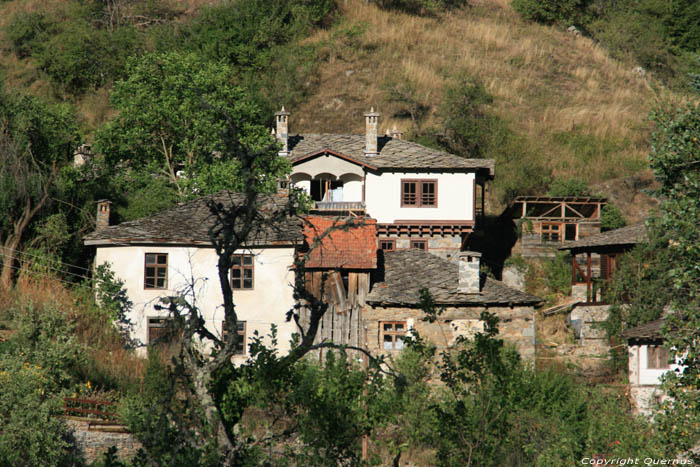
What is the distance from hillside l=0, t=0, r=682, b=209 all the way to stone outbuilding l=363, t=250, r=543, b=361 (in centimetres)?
1572

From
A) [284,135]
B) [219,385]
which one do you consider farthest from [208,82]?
[219,385]

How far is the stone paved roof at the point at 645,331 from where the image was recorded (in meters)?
26.5

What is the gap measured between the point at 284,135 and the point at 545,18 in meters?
39.0

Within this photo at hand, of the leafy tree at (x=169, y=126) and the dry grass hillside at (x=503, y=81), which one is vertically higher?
the dry grass hillside at (x=503, y=81)

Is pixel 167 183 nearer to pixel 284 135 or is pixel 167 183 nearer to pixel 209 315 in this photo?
pixel 284 135

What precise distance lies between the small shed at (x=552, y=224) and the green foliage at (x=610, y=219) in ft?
1.45

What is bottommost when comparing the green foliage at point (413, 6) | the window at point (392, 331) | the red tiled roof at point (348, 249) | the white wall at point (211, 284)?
the window at point (392, 331)

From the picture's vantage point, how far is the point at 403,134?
155ft

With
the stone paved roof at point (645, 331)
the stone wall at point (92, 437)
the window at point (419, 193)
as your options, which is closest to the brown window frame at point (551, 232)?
the window at point (419, 193)

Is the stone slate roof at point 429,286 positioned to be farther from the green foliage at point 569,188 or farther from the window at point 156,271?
the green foliage at point 569,188

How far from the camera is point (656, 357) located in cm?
2683

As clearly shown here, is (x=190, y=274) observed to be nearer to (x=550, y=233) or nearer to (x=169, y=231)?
(x=169, y=231)

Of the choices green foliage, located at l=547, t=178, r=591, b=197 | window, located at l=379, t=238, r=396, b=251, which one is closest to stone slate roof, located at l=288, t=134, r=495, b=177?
window, located at l=379, t=238, r=396, b=251

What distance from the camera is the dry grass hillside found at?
1946 inches
